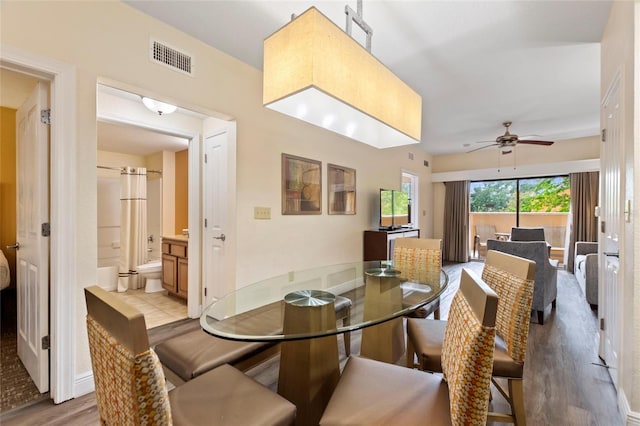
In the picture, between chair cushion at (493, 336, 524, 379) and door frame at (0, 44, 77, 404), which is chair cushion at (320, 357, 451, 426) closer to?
chair cushion at (493, 336, 524, 379)

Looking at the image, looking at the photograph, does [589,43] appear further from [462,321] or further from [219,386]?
[219,386]

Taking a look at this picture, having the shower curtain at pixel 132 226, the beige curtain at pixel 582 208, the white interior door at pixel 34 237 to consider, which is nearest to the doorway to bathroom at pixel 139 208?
the shower curtain at pixel 132 226

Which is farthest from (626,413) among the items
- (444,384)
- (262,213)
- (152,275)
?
(152,275)

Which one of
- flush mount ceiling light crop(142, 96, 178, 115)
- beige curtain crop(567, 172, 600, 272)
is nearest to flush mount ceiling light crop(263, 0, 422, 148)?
flush mount ceiling light crop(142, 96, 178, 115)

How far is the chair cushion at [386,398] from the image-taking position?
100 centimetres

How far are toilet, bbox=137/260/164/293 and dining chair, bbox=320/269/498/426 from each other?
3664mm

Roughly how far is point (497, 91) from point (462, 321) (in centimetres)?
339

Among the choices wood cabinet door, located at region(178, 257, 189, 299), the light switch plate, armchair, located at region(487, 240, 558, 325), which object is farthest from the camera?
wood cabinet door, located at region(178, 257, 189, 299)

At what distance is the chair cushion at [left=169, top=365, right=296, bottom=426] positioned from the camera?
96cm

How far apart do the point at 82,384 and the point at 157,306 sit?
69.9 inches

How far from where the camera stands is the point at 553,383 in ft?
6.52

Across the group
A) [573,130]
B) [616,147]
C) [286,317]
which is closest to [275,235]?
[286,317]

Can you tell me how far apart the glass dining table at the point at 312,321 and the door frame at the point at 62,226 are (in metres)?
0.94

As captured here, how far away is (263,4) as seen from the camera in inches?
78.5
